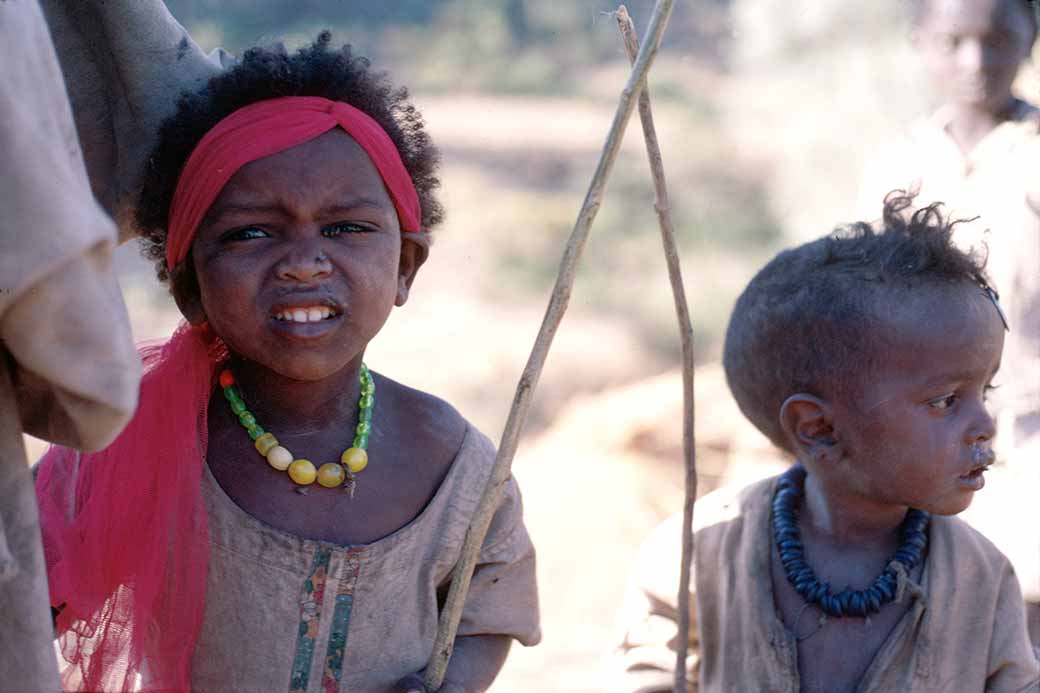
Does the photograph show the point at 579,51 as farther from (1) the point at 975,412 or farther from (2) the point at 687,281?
(1) the point at 975,412

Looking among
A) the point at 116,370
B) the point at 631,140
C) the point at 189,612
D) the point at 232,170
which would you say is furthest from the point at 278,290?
the point at 631,140

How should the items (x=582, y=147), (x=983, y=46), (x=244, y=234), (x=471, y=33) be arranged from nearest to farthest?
(x=244, y=234)
(x=983, y=46)
(x=582, y=147)
(x=471, y=33)

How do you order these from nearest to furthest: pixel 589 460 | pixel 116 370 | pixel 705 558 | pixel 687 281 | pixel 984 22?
pixel 116 370 < pixel 705 558 < pixel 984 22 < pixel 589 460 < pixel 687 281

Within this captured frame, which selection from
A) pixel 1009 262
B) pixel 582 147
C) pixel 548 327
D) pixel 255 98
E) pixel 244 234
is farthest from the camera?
pixel 582 147

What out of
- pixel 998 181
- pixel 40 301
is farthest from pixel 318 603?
pixel 998 181

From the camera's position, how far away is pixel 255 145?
1950mm

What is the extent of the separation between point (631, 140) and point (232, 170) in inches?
433

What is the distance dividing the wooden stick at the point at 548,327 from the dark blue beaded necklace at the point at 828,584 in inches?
20.8

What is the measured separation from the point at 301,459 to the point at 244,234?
0.37 meters

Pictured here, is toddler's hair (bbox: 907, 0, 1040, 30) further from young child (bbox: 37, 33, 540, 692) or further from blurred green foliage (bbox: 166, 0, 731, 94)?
blurred green foliage (bbox: 166, 0, 731, 94)

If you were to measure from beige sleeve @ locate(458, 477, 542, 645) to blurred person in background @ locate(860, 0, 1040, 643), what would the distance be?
1.07m

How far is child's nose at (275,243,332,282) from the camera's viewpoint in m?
1.91

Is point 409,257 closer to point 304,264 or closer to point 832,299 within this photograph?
point 304,264

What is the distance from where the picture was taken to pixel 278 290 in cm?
192
